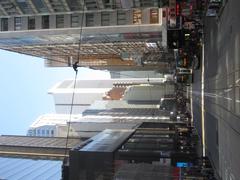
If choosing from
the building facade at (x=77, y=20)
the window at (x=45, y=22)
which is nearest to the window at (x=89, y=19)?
the building facade at (x=77, y=20)

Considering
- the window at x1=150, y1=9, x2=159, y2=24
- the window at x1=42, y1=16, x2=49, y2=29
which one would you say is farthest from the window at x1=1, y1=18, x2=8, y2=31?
the window at x1=150, y1=9, x2=159, y2=24

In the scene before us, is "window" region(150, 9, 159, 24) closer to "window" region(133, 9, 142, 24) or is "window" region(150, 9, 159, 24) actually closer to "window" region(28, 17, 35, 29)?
"window" region(133, 9, 142, 24)

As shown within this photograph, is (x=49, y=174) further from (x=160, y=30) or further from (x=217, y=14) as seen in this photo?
(x=217, y=14)

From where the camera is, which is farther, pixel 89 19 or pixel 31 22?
pixel 31 22

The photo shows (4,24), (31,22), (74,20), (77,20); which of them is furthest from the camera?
(4,24)

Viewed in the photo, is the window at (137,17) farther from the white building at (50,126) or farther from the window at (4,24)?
the white building at (50,126)

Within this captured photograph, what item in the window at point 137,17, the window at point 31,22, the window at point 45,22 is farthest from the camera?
the window at point 31,22

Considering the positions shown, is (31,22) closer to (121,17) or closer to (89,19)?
(89,19)

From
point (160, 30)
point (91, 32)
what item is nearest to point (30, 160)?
point (91, 32)

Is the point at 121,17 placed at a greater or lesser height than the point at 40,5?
lesser

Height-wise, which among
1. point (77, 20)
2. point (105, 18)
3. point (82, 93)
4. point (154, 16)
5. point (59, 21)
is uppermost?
point (154, 16)

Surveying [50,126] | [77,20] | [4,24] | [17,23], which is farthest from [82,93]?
[77,20]

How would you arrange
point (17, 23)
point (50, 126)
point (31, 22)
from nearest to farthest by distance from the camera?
point (31, 22)
point (17, 23)
point (50, 126)

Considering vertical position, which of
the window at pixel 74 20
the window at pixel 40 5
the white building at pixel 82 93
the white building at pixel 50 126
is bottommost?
the white building at pixel 50 126
